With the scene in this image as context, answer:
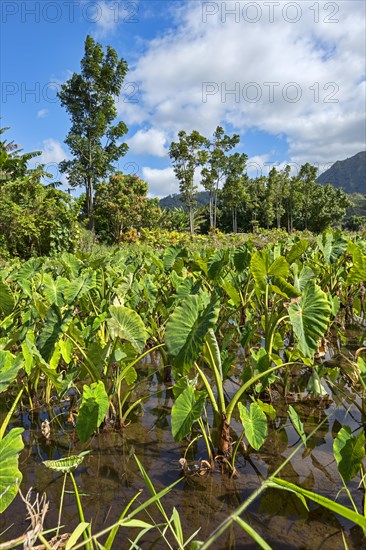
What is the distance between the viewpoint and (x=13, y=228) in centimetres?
900

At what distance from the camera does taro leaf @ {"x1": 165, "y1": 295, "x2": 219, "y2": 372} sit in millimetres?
1110

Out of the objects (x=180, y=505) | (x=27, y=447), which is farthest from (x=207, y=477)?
(x=27, y=447)

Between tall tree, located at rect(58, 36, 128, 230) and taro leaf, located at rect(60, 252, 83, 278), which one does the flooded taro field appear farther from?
tall tree, located at rect(58, 36, 128, 230)

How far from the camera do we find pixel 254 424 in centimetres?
125

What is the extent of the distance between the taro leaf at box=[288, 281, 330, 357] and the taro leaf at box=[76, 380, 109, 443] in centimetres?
68

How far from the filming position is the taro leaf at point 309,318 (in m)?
1.23

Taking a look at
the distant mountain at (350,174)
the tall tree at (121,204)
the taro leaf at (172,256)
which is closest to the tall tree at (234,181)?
the tall tree at (121,204)

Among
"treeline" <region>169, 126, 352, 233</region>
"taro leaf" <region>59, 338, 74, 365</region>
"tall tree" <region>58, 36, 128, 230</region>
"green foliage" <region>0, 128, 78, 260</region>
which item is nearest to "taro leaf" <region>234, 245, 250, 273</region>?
"taro leaf" <region>59, 338, 74, 365</region>

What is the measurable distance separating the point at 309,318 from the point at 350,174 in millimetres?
168313

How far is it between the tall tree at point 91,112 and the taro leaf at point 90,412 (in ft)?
54.1

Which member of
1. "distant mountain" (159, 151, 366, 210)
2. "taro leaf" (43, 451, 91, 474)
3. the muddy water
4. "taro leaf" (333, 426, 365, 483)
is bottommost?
the muddy water

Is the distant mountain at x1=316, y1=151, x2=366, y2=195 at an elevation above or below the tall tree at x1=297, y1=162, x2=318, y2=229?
above

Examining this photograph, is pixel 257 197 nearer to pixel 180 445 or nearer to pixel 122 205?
pixel 122 205

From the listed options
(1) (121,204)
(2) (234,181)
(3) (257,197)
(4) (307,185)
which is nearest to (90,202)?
(1) (121,204)
